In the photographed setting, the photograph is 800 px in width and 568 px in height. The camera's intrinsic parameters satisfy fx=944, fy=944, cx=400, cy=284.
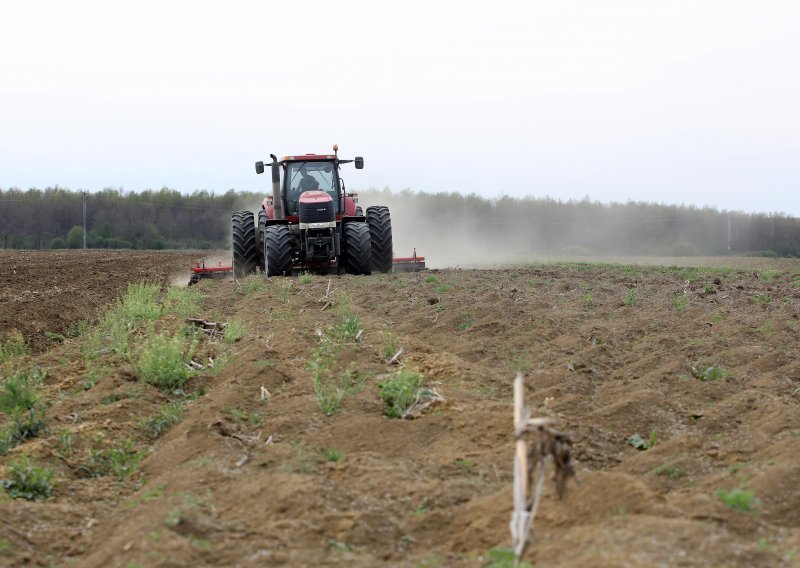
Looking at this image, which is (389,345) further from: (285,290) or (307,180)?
(307,180)

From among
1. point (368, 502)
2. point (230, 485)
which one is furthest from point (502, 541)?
point (230, 485)

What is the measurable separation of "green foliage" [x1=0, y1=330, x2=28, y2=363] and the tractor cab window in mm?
7739

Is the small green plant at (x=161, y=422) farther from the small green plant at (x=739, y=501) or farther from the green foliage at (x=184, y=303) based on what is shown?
the green foliage at (x=184, y=303)

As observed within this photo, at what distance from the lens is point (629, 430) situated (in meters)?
6.20

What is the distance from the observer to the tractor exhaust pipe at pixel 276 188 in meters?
17.1

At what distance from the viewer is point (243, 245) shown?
18.5m

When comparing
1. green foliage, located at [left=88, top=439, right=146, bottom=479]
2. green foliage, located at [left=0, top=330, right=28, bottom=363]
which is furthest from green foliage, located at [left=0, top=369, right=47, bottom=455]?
green foliage, located at [left=0, top=330, right=28, bottom=363]

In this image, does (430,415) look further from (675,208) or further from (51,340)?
(675,208)

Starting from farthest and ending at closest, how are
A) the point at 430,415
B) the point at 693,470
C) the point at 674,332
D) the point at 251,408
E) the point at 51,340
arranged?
the point at 51,340, the point at 674,332, the point at 251,408, the point at 430,415, the point at 693,470

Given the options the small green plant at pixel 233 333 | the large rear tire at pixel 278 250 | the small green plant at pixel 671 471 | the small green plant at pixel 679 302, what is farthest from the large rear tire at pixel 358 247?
the small green plant at pixel 671 471

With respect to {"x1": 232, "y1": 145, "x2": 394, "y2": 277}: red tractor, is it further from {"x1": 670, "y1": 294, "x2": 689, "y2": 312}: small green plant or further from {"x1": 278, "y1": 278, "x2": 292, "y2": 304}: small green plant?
{"x1": 670, "y1": 294, "x2": 689, "y2": 312}: small green plant

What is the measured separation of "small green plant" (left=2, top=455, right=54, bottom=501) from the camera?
204 inches

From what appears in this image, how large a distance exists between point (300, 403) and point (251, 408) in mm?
374

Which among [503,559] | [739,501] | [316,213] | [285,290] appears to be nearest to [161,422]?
[503,559]
